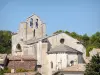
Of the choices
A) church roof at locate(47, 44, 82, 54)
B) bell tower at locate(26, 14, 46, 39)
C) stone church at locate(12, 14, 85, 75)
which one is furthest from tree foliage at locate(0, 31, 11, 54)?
church roof at locate(47, 44, 82, 54)

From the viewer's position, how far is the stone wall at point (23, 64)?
57625 millimetres

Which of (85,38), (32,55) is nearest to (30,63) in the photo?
(32,55)

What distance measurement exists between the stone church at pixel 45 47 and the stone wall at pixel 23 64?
77 centimetres

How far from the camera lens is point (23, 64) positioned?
2283 inches

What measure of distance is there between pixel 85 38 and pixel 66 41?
134ft

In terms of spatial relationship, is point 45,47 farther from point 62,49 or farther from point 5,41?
point 5,41

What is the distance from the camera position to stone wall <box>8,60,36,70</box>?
57.6 meters

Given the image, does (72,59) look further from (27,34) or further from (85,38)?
(85,38)

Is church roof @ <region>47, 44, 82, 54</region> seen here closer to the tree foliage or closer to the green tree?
the green tree

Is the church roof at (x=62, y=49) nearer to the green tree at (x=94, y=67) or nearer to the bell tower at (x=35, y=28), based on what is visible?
the bell tower at (x=35, y=28)

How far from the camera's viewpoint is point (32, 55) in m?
59.3

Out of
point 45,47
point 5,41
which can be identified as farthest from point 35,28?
point 5,41

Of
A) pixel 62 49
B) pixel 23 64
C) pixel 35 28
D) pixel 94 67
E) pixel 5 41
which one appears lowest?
pixel 94 67

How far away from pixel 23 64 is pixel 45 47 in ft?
13.4
